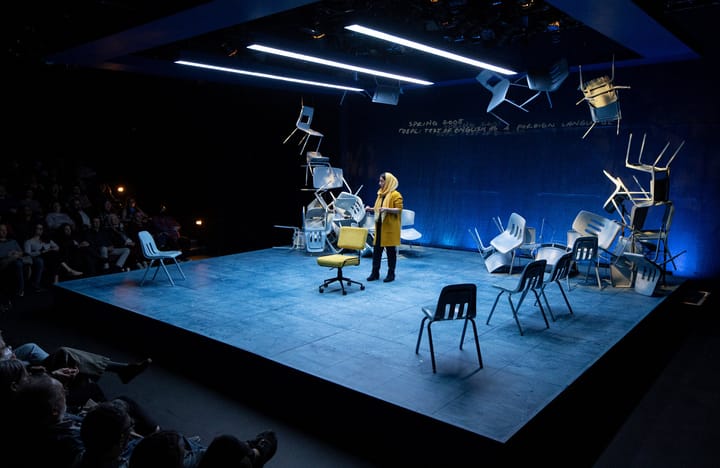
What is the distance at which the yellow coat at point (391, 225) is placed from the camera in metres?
7.04

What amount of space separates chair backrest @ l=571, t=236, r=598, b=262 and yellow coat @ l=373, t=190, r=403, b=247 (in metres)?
2.22

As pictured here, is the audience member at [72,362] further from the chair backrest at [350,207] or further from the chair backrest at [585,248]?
the chair backrest at [350,207]

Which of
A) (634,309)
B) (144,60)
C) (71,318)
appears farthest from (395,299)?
(144,60)

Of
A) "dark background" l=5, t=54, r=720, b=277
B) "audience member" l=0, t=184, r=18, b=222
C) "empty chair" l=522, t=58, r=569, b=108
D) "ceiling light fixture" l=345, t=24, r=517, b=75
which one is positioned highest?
"empty chair" l=522, t=58, r=569, b=108

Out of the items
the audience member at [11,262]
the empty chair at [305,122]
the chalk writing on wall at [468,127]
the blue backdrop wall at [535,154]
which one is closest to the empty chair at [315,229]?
the empty chair at [305,122]

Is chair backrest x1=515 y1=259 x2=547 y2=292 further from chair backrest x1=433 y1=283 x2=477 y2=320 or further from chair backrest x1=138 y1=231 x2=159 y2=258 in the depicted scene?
chair backrest x1=138 y1=231 x2=159 y2=258

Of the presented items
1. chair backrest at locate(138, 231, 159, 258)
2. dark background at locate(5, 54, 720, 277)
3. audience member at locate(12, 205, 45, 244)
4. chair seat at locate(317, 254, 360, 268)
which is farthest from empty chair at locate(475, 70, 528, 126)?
audience member at locate(12, 205, 45, 244)

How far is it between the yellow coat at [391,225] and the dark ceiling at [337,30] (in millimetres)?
1972

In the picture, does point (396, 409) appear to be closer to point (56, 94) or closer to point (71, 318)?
point (71, 318)

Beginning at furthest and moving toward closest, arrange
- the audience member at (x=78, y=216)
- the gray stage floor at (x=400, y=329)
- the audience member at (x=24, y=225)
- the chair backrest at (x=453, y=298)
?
1. the audience member at (x=78, y=216)
2. the audience member at (x=24, y=225)
3. the chair backrest at (x=453, y=298)
4. the gray stage floor at (x=400, y=329)

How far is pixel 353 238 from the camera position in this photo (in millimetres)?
7051

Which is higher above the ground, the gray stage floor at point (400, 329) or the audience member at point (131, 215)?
the audience member at point (131, 215)

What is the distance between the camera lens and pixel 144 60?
26.2ft

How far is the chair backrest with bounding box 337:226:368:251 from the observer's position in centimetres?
702
